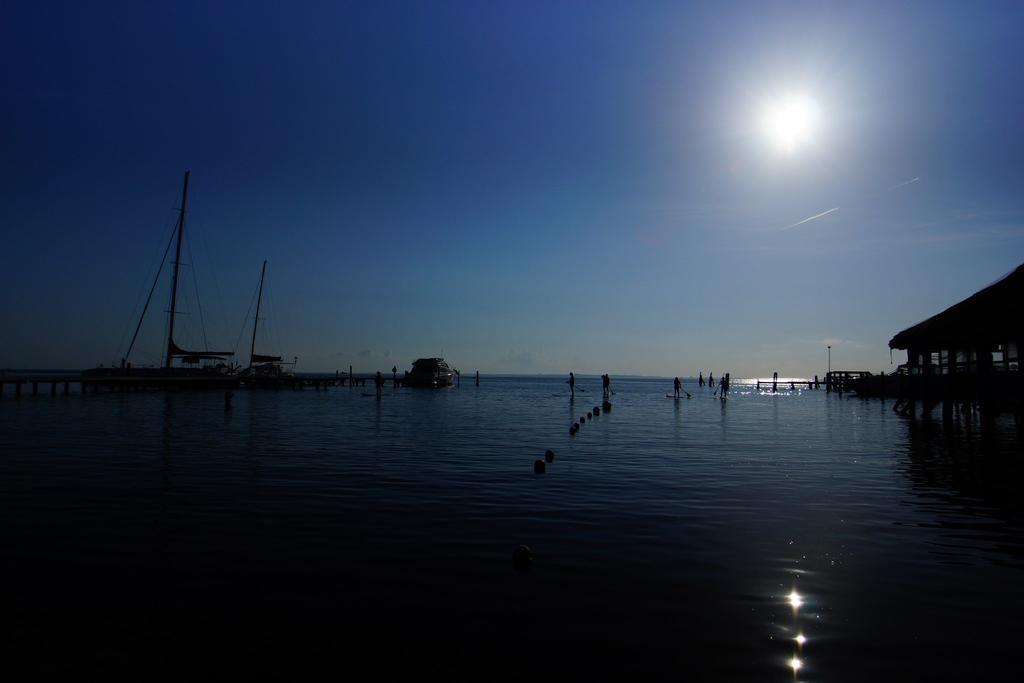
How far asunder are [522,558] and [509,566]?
0.72 ft

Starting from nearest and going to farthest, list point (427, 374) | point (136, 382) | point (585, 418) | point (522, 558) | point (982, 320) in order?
point (522, 558) < point (982, 320) < point (585, 418) < point (136, 382) < point (427, 374)

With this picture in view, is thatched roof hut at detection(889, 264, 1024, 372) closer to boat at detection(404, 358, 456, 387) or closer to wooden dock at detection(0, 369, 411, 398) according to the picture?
wooden dock at detection(0, 369, 411, 398)

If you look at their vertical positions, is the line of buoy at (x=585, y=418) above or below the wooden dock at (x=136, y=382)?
below

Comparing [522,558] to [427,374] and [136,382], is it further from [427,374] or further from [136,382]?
[427,374]

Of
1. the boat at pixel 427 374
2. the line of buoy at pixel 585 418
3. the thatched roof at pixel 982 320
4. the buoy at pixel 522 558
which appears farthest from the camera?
the boat at pixel 427 374

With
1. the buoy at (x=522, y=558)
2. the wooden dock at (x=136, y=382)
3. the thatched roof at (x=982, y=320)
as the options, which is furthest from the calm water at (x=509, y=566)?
the wooden dock at (x=136, y=382)

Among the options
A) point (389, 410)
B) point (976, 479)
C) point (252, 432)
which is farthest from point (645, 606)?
point (389, 410)

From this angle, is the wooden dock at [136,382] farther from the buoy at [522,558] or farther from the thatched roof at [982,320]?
the thatched roof at [982,320]

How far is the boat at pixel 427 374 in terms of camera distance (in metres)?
87.6

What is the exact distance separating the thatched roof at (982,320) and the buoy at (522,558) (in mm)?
16768

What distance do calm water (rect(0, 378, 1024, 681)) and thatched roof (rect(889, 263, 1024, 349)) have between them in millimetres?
4674

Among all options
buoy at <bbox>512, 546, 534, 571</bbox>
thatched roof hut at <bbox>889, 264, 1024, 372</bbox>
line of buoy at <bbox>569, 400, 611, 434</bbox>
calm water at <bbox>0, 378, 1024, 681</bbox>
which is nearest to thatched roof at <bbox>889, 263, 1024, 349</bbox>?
thatched roof hut at <bbox>889, 264, 1024, 372</bbox>

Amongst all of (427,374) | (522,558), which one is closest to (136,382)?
(427,374)

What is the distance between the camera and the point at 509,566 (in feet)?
27.8
